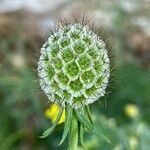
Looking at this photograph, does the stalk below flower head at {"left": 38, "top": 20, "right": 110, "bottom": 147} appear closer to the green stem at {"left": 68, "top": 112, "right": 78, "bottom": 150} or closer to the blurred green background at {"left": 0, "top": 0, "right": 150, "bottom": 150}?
the green stem at {"left": 68, "top": 112, "right": 78, "bottom": 150}

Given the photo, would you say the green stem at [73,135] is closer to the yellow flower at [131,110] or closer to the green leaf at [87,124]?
the green leaf at [87,124]

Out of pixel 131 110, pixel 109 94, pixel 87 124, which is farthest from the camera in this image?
pixel 131 110

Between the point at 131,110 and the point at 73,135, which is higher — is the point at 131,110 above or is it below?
below

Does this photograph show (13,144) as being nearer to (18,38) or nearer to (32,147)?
(32,147)

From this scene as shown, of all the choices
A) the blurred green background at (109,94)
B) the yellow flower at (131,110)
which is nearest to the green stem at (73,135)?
the blurred green background at (109,94)

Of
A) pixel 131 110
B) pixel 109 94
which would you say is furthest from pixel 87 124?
pixel 131 110

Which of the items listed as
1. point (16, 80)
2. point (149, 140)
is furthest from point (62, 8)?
point (149, 140)

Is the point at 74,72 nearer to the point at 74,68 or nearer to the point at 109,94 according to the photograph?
the point at 74,68

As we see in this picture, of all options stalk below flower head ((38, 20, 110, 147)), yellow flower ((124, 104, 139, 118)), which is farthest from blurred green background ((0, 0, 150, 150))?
stalk below flower head ((38, 20, 110, 147))
